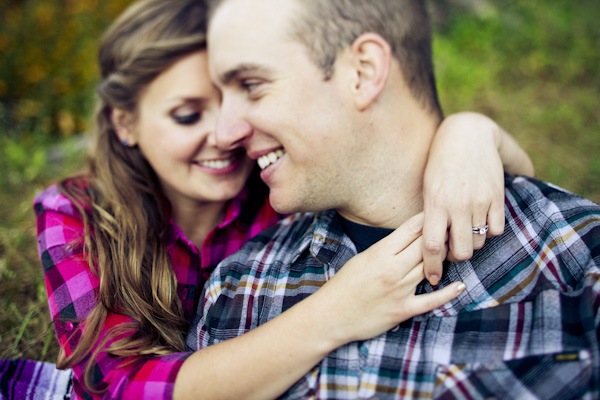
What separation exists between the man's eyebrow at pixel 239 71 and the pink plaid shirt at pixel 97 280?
2.73 ft

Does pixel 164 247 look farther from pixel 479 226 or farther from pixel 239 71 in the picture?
pixel 479 226

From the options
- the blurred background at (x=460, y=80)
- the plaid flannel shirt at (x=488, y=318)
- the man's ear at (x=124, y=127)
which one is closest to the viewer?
the plaid flannel shirt at (x=488, y=318)

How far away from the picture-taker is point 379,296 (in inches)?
76.2

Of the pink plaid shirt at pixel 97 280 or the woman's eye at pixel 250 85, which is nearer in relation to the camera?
the pink plaid shirt at pixel 97 280

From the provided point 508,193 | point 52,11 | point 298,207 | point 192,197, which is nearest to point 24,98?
point 52,11

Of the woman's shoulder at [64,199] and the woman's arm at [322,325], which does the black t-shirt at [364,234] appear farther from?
the woman's shoulder at [64,199]

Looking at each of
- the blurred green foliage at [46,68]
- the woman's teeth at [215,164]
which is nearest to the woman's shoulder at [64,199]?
the woman's teeth at [215,164]

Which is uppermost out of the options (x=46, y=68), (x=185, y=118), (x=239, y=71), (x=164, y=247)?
(x=239, y=71)

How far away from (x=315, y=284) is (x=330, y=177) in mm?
438

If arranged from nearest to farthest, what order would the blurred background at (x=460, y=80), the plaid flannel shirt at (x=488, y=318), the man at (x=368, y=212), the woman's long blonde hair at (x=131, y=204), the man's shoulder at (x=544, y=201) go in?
the plaid flannel shirt at (x=488, y=318) < the man at (x=368, y=212) < the man's shoulder at (x=544, y=201) < the woman's long blonde hair at (x=131, y=204) < the blurred background at (x=460, y=80)

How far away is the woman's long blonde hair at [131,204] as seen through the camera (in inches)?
89.9

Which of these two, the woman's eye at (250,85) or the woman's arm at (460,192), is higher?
the woman's eye at (250,85)

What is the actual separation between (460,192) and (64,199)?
5.82 ft

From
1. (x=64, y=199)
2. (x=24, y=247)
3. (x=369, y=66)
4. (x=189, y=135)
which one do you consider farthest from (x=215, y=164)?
(x=24, y=247)
